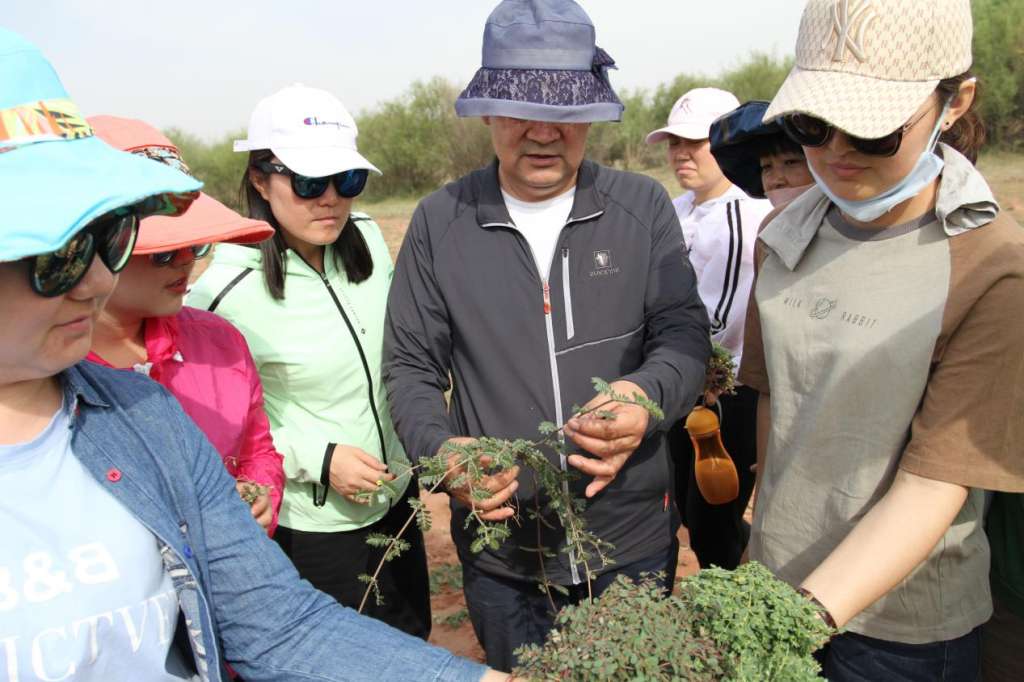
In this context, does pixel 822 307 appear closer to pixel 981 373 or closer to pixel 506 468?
pixel 981 373

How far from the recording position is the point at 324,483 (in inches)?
108

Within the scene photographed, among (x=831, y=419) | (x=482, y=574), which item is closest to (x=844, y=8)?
(x=831, y=419)

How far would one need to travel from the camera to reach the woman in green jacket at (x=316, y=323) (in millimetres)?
2703

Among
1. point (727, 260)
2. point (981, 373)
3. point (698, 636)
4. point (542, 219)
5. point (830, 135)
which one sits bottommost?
point (727, 260)

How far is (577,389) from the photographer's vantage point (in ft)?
8.00

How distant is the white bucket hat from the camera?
5.43 feet

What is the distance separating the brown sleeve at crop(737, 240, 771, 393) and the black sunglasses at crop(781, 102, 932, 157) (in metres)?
0.48

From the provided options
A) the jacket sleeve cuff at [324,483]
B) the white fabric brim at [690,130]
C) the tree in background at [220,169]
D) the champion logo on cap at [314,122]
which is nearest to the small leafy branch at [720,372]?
the jacket sleeve cuff at [324,483]

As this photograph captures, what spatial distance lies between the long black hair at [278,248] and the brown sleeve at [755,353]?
144 cm

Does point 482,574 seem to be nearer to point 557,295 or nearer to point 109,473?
point 557,295

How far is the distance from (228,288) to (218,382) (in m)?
0.45

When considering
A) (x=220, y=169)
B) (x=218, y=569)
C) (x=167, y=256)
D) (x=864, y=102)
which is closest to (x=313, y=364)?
(x=167, y=256)

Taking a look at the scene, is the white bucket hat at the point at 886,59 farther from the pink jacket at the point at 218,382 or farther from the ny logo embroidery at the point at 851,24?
the pink jacket at the point at 218,382

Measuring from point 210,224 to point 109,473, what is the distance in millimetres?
945
